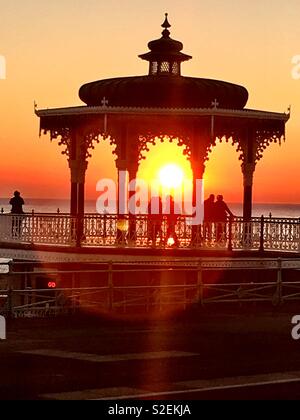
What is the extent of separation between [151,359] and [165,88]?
1810 cm

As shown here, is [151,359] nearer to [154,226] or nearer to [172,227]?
[154,226]

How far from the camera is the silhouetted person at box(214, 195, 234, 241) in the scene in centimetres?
3700

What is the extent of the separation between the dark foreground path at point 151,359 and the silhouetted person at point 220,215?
9.54 m

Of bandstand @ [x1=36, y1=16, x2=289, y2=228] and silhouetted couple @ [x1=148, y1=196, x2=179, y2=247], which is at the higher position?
bandstand @ [x1=36, y1=16, x2=289, y2=228]

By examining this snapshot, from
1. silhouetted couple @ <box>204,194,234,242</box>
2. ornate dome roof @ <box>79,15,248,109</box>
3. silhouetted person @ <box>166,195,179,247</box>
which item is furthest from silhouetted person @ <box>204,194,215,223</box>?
ornate dome roof @ <box>79,15,248,109</box>

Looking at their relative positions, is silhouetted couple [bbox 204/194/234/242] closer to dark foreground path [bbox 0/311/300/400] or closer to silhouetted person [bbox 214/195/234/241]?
silhouetted person [bbox 214/195/234/241]

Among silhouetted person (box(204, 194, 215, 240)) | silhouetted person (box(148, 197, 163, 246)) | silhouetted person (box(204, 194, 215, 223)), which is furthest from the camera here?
silhouetted person (box(204, 194, 215, 223))

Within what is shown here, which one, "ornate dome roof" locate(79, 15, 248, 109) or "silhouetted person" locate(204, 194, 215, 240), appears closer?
"silhouetted person" locate(204, 194, 215, 240)

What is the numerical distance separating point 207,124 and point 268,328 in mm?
12631

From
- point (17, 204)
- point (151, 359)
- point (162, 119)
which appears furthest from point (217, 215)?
point (151, 359)

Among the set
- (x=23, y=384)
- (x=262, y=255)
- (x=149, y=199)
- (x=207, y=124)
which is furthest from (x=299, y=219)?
(x=23, y=384)

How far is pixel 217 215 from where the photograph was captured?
37.4m

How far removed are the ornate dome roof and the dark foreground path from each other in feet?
36.2

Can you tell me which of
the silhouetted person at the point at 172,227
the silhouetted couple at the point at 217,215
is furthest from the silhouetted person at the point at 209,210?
the silhouetted person at the point at 172,227
